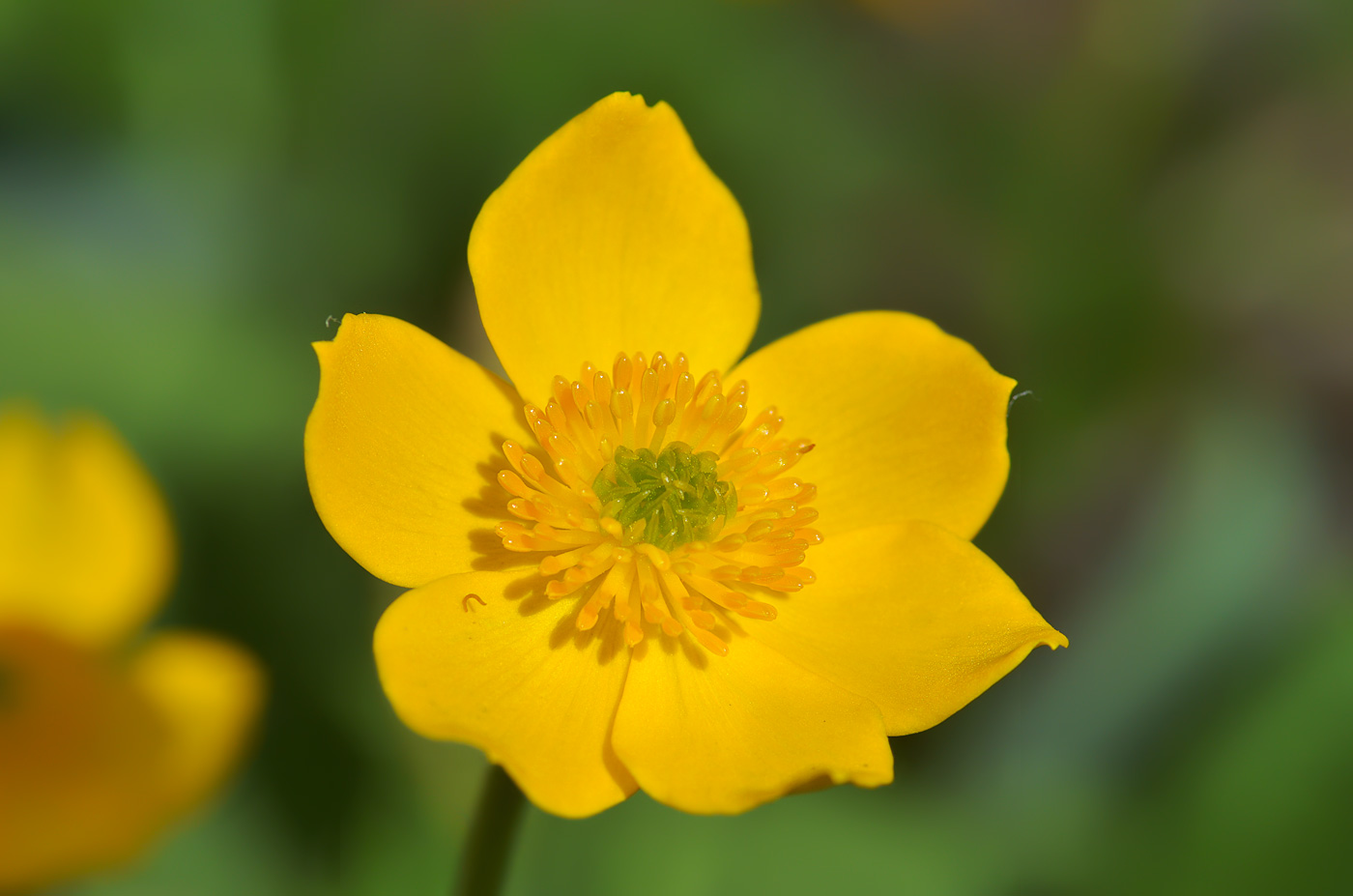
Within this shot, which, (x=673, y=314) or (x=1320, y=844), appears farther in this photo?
(x=1320, y=844)

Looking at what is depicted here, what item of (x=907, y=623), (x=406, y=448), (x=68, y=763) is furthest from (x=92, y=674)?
(x=907, y=623)

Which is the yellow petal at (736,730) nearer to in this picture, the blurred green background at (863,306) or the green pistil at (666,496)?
the green pistil at (666,496)

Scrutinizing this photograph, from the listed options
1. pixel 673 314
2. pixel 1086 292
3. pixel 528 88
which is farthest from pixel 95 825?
pixel 1086 292

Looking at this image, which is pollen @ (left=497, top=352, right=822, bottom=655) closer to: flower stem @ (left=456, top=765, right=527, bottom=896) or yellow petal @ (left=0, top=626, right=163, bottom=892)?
flower stem @ (left=456, top=765, right=527, bottom=896)

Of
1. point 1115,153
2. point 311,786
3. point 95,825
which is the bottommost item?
point 311,786

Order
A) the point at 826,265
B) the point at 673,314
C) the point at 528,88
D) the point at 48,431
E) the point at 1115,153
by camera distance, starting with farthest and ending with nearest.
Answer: the point at 1115,153 → the point at 826,265 → the point at 528,88 → the point at 48,431 → the point at 673,314

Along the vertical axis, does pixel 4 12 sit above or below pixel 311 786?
above

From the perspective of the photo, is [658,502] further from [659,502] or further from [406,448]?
[406,448]

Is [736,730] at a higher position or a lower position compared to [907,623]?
lower

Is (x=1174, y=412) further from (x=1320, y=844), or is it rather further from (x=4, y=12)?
(x=4, y=12)
